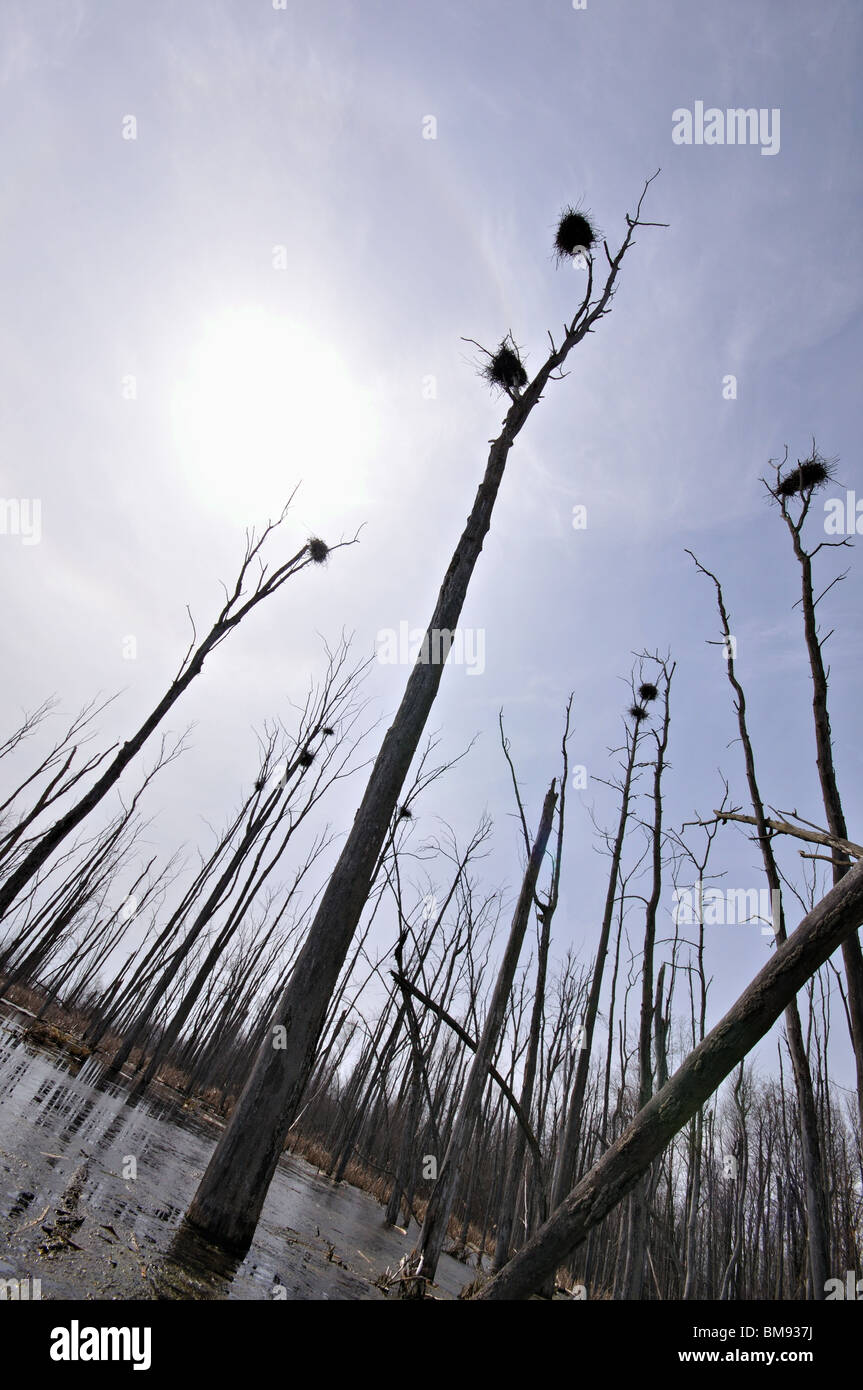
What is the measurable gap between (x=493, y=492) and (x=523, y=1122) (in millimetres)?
4375

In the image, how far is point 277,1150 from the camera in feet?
9.83

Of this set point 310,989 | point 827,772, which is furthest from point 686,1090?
point 827,772

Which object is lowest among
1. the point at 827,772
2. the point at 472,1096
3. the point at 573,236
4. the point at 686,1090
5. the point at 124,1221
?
the point at 124,1221

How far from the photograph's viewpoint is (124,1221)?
2.82 m

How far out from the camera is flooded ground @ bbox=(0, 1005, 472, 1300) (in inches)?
80.7

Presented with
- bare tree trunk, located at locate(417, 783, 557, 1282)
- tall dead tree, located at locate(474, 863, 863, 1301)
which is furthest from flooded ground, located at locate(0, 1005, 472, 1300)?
tall dead tree, located at locate(474, 863, 863, 1301)

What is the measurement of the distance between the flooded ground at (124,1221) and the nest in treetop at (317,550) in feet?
29.7

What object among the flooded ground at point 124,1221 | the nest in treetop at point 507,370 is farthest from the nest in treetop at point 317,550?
the flooded ground at point 124,1221

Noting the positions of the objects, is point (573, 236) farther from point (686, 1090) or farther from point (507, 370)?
point (686, 1090)

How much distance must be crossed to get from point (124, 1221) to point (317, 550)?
10.4 meters

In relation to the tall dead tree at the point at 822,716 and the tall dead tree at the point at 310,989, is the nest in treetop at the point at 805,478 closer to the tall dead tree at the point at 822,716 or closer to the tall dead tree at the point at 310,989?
the tall dead tree at the point at 822,716

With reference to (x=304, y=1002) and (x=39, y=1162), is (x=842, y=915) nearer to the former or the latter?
(x=304, y=1002)

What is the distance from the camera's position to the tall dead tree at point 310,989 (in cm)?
286
